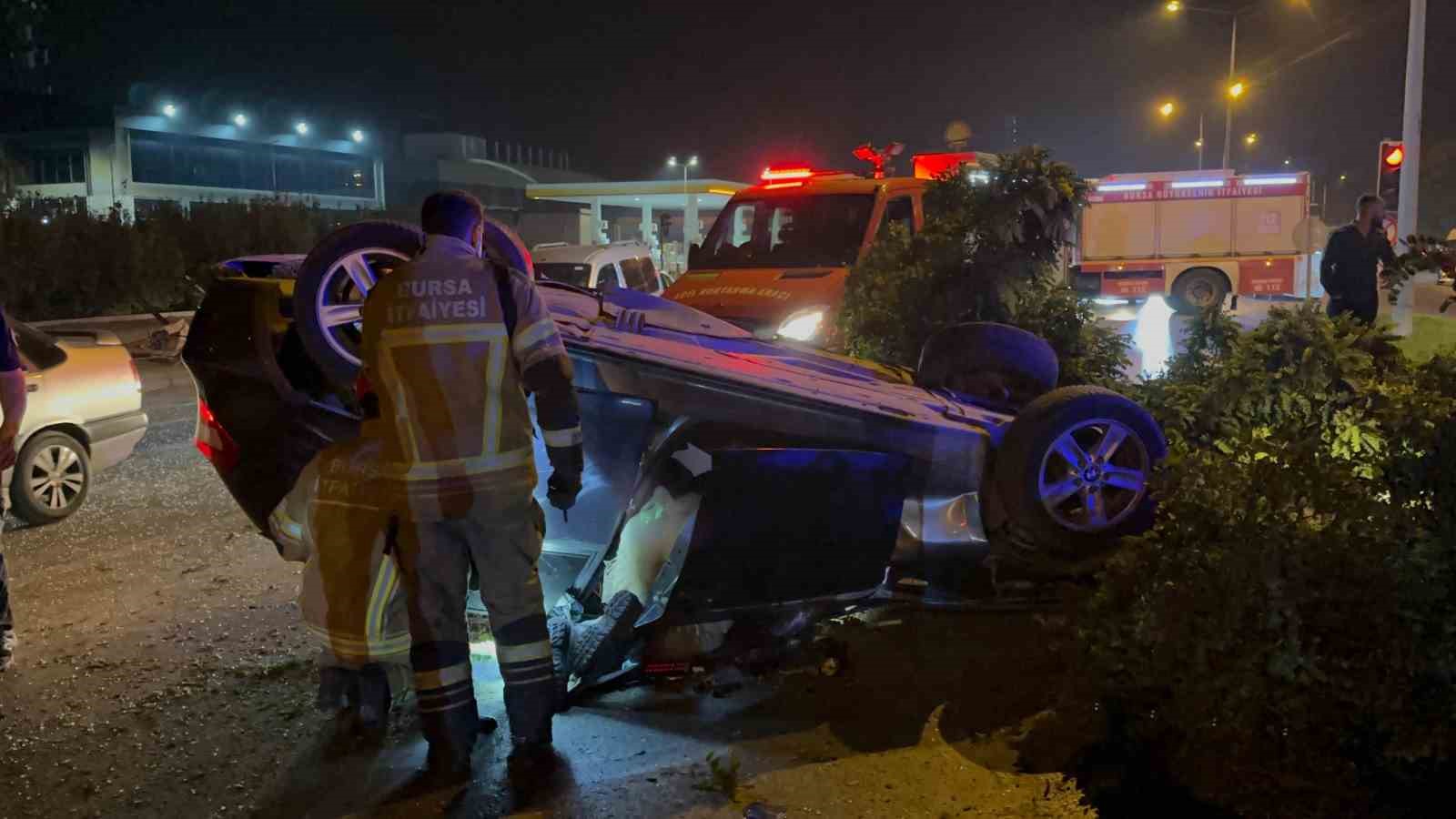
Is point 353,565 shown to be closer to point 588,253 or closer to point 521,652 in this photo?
point 521,652

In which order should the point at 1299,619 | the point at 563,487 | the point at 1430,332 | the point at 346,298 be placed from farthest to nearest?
the point at 1430,332 → the point at 346,298 → the point at 563,487 → the point at 1299,619

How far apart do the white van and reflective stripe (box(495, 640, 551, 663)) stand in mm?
7445

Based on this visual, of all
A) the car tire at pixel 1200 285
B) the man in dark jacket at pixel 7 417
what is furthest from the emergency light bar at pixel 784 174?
the car tire at pixel 1200 285

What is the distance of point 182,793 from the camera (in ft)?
11.9

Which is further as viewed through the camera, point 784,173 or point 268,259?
point 784,173

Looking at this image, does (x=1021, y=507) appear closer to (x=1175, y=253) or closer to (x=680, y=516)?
(x=680, y=516)

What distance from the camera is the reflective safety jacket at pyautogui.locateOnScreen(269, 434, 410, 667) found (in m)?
3.83

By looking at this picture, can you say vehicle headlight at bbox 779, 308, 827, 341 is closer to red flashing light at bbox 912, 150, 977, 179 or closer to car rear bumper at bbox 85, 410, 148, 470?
red flashing light at bbox 912, 150, 977, 179

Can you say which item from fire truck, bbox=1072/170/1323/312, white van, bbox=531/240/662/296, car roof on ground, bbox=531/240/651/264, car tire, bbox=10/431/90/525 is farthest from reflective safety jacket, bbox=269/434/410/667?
fire truck, bbox=1072/170/1323/312

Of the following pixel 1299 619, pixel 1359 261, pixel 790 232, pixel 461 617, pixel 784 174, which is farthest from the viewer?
pixel 784 174

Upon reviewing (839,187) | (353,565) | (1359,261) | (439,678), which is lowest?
(439,678)

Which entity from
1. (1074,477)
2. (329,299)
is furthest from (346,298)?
(1074,477)

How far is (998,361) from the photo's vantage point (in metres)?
5.45

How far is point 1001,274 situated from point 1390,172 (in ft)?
35.5
